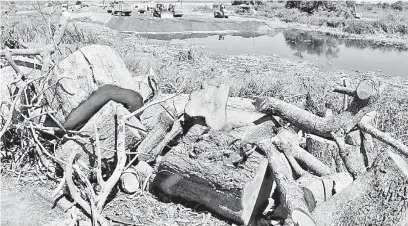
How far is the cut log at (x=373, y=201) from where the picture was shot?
267 cm

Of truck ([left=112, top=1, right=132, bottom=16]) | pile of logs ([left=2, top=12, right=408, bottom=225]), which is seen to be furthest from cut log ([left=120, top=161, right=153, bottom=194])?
truck ([left=112, top=1, right=132, bottom=16])

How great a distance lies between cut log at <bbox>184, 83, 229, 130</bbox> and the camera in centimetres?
399

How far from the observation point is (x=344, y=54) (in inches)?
698

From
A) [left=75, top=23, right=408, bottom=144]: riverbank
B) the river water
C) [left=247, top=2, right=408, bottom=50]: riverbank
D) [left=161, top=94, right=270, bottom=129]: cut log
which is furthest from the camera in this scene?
[left=247, top=2, right=408, bottom=50]: riverbank

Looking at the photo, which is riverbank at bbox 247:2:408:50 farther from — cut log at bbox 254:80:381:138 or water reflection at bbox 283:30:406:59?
cut log at bbox 254:80:381:138

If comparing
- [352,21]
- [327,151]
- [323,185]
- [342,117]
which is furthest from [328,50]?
[323,185]

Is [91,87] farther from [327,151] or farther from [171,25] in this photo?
[171,25]

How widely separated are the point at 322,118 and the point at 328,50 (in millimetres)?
15922

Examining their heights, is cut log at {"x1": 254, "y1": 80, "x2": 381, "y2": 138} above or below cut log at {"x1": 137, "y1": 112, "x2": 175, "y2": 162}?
above

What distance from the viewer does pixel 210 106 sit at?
4.07 meters

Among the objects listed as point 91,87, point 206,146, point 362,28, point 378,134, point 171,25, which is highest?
point 91,87

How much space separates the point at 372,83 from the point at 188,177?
1971 mm

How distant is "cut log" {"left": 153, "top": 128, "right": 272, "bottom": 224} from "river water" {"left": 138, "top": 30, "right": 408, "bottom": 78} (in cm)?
1093

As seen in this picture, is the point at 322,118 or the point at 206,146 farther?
the point at 322,118
